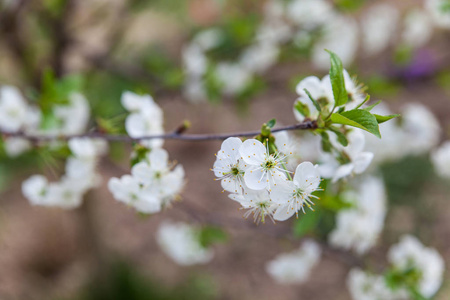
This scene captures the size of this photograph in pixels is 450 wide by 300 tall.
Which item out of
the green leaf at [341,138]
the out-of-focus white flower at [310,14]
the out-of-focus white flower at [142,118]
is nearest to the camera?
the green leaf at [341,138]

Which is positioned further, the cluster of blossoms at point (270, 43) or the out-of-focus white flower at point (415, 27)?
the out-of-focus white flower at point (415, 27)

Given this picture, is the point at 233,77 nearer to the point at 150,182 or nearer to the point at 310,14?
the point at 310,14

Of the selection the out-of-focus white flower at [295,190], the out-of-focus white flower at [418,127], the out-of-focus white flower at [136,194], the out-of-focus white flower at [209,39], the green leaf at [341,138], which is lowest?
the out-of-focus white flower at [295,190]

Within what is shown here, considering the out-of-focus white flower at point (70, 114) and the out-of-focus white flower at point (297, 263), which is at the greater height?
the out-of-focus white flower at point (70, 114)

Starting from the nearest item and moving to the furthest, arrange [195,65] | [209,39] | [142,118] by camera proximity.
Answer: [142,118] → [195,65] → [209,39]

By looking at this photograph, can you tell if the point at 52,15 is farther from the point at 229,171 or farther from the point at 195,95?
the point at 229,171

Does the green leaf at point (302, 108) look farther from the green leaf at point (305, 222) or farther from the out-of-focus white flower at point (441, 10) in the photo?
the out-of-focus white flower at point (441, 10)

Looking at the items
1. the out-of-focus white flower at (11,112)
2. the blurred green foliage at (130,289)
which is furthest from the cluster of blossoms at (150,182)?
the blurred green foliage at (130,289)

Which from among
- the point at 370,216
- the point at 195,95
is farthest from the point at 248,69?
the point at 370,216

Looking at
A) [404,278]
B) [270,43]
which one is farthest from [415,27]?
[404,278]
